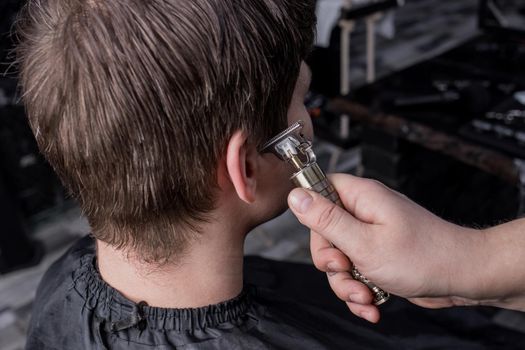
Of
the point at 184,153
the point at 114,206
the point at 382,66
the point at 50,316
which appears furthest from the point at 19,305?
the point at 382,66

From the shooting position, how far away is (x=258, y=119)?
815 mm

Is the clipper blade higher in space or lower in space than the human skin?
higher

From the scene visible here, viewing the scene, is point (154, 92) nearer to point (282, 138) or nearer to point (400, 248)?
point (282, 138)

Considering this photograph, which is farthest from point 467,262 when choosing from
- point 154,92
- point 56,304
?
point 56,304

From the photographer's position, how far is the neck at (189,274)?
2.88ft

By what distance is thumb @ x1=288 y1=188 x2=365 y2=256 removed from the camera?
0.80m

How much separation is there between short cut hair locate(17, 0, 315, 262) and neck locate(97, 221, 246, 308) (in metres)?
0.03

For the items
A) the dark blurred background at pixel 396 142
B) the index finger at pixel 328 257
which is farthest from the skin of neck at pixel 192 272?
the dark blurred background at pixel 396 142

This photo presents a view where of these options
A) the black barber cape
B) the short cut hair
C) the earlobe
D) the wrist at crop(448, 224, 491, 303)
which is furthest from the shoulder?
the wrist at crop(448, 224, 491, 303)

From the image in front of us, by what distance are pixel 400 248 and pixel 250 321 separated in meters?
0.30

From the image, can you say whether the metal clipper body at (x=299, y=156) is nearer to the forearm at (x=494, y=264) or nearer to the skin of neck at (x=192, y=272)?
the skin of neck at (x=192, y=272)

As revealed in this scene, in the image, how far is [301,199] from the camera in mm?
798

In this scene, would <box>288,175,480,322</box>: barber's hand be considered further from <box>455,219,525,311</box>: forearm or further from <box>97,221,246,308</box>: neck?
<box>97,221,246,308</box>: neck

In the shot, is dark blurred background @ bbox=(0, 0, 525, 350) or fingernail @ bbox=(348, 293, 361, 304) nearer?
fingernail @ bbox=(348, 293, 361, 304)
